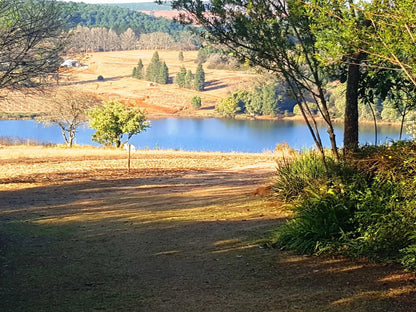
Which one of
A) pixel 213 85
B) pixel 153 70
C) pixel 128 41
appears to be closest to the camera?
pixel 213 85

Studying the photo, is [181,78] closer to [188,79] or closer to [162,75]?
[188,79]

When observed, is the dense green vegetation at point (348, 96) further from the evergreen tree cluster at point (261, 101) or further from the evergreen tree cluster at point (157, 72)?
the evergreen tree cluster at point (157, 72)

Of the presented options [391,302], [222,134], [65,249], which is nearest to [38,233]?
[65,249]

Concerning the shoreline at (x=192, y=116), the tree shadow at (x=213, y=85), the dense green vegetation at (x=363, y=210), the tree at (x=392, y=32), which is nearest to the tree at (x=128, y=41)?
the tree shadow at (x=213, y=85)

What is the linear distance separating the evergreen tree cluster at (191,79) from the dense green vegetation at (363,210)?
331 ft

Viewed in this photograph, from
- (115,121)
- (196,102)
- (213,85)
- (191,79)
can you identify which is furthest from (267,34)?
(191,79)

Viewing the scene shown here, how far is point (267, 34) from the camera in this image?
10062 mm

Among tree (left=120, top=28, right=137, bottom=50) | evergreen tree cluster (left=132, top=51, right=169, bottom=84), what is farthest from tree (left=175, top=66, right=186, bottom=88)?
tree (left=120, top=28, right=137, bottom=50)

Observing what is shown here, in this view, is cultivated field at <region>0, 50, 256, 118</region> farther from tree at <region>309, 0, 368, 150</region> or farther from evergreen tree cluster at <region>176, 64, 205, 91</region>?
tree at <region>309, 0, 368, 150</region>

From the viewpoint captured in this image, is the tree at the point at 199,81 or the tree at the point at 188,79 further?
the tree at the point at 188,79

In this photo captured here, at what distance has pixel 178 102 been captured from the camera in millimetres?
101312

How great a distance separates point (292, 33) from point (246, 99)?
76449mm

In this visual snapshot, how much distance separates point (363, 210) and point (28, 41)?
11.5 meters

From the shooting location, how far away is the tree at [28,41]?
15.7 metres
